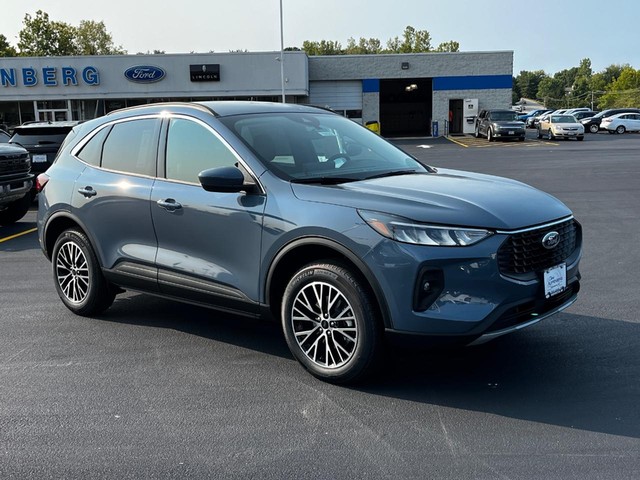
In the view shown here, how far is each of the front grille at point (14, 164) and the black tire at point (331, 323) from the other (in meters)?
7.77

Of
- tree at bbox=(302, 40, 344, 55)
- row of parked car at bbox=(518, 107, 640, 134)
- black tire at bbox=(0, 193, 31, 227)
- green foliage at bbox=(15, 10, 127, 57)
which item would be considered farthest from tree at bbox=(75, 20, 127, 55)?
black tire at bbox=(0, 193, 31, 227)

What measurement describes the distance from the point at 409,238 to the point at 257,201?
1.16 meters

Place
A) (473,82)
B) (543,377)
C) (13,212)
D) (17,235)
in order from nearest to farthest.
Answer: (543,377)
(17,235)
(13,212)
(473,82)

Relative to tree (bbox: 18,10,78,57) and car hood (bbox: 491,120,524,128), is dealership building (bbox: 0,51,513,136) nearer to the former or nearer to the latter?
car hood (bbox: 491,120,524,128)

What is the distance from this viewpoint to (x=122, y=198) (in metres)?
5.30

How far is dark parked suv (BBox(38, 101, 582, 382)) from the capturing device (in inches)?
149

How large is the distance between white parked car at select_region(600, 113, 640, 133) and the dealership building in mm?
6785

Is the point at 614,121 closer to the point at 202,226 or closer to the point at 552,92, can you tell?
the point at 202,226

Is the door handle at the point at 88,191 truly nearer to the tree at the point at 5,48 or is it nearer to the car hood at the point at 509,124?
the car hood at the point at 509,124

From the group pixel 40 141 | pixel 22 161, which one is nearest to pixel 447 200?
pixel 22 161

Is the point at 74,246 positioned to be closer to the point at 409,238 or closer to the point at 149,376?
the point at 149,376

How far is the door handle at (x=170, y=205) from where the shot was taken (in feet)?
15.9

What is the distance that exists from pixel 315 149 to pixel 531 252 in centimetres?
180

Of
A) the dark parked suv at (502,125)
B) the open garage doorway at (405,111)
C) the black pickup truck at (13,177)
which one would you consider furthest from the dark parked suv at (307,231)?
the open garage doorway at (405,111)
